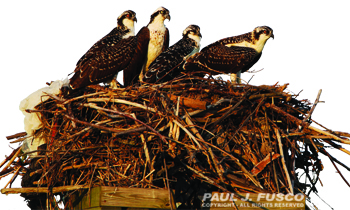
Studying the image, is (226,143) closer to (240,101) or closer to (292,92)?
(240,101)

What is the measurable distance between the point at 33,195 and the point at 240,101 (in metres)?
3.21

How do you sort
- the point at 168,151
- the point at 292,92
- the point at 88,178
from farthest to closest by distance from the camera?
the point at 292,92 → the point at 88,178 → the point at 168,151

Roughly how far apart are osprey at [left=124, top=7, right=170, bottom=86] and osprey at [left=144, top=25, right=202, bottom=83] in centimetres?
29

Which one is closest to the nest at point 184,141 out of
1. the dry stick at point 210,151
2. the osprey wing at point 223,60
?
the dry stick at point 210,151

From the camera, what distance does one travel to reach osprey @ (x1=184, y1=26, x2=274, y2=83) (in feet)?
24.8

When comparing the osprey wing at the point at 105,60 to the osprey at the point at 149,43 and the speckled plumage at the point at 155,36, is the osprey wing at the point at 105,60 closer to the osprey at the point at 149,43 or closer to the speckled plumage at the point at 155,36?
the osprey at the point at 149,43

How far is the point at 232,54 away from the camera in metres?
7.62

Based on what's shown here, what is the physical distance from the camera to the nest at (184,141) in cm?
521

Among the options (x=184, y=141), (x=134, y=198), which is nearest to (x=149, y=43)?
(x=184, y=141)

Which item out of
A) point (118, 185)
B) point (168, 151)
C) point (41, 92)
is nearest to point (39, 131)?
point (41, 92)

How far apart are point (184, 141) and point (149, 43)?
329 centimetres

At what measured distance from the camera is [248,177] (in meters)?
5.32

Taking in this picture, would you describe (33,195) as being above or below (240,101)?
below

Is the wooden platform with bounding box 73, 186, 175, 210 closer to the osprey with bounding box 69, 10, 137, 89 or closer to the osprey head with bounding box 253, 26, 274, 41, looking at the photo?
the osprey with bounding box 69, 10, 137, 89
